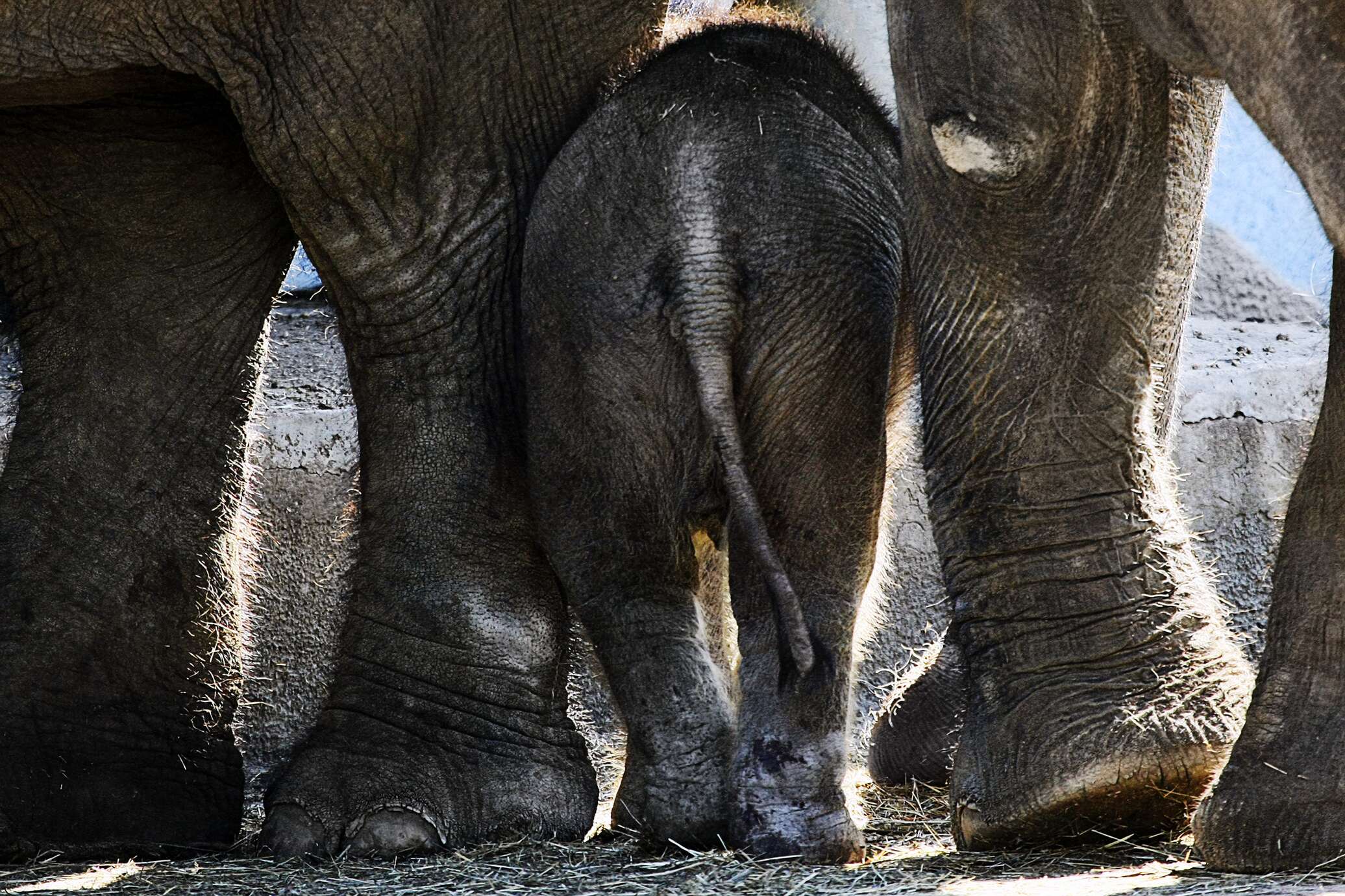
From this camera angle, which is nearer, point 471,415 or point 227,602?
point 471,415

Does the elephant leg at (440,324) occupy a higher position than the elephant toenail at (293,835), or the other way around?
the elephant leg at (440,324)

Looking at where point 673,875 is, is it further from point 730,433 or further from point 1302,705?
point 1302,705

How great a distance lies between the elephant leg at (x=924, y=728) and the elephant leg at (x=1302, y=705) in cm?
125

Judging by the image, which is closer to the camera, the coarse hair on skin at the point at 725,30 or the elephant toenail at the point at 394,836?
the elephant toenail at the point at 394,836

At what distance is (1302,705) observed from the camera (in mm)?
2420

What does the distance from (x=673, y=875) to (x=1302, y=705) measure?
0.75 meters

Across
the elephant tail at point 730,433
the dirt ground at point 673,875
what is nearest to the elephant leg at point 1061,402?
the dirt ground at point 673,875

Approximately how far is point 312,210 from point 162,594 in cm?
67

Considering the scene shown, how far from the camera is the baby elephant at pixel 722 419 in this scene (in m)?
2.75

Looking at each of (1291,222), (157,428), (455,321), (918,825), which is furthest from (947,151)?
(1291,222)

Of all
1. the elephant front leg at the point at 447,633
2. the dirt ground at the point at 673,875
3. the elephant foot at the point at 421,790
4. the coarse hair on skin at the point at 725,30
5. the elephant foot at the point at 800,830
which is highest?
the coarse hair on skin at the point at 725,30

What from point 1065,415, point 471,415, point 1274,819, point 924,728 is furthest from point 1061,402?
point 924,728

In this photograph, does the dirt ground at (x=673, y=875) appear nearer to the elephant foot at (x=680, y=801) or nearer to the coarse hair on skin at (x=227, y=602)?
the elephant foot at (x=680, y=801)

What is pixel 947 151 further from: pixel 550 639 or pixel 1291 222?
pixel 1291 222
